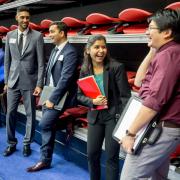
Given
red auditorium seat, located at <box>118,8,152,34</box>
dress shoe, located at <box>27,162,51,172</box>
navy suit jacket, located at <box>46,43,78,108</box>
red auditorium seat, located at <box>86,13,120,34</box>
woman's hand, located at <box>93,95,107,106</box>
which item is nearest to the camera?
woman's hand, located at <box>93,95,107,106</box>

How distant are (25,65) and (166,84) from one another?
2294 millimetres

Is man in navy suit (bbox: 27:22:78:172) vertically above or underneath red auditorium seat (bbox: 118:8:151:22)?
underneath

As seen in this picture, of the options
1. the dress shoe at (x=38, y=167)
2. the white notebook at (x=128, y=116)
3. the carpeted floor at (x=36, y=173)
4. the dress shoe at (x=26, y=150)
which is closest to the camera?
the white notebook at (x=128, y=116)

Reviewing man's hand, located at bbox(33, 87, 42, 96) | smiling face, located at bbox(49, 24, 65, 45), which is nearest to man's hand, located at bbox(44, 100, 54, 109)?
man's hand, located at bbox(33, 87, 42, 96)

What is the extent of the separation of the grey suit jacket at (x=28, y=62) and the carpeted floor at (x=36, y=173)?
2.63ft

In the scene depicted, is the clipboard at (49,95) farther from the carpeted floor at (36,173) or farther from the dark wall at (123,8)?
the dark wall at (123,8)

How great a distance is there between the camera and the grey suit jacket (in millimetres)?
3594

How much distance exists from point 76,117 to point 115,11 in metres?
1.28

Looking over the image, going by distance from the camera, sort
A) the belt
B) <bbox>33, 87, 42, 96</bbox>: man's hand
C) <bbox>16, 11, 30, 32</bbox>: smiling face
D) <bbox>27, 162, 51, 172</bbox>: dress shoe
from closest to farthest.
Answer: the belt, <bbox>27, 162, 51, 172</bbox>: dress shoe, <bbox>33, 87, 42, 96</bbox>: man's hand, <bbox>16, 11, 30, 32</bbox>: smiling face

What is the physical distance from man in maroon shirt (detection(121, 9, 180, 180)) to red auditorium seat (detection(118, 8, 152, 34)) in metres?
0.80

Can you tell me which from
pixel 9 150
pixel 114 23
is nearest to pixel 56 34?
pixel 114 23

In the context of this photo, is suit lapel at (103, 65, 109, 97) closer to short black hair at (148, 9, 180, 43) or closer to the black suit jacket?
the black suit jacket

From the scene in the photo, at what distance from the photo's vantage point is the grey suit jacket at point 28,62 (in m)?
3.59

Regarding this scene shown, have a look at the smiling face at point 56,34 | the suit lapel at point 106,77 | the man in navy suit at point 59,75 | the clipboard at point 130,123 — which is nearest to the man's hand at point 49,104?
the man in navy suit at point 59,75
